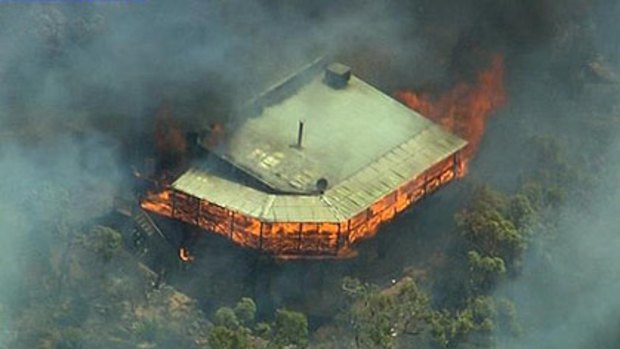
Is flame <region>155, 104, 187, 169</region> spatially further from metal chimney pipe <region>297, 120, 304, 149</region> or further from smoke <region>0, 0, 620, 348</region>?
metal chimney pipe <region>297, 120, 304, 149</region>

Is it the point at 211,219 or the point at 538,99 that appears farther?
the point at 538,99

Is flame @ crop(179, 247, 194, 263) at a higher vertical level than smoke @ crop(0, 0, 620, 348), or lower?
lower

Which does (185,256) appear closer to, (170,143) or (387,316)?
(170,143)

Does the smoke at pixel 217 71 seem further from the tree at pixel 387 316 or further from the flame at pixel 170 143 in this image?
the tree at pixel 387 316

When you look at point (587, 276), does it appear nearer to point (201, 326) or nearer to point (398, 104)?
point (398, 104)

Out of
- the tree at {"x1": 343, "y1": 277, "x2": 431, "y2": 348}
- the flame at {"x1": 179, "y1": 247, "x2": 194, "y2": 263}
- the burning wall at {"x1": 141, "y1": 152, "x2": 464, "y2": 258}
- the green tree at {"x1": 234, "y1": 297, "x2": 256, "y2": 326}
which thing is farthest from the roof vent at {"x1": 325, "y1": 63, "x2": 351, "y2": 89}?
the green tree at {"x1": 234, "y1": 297, "x2": 256, "y2": 326}

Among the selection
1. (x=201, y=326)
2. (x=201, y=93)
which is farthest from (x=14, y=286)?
(x=201, y=93)
